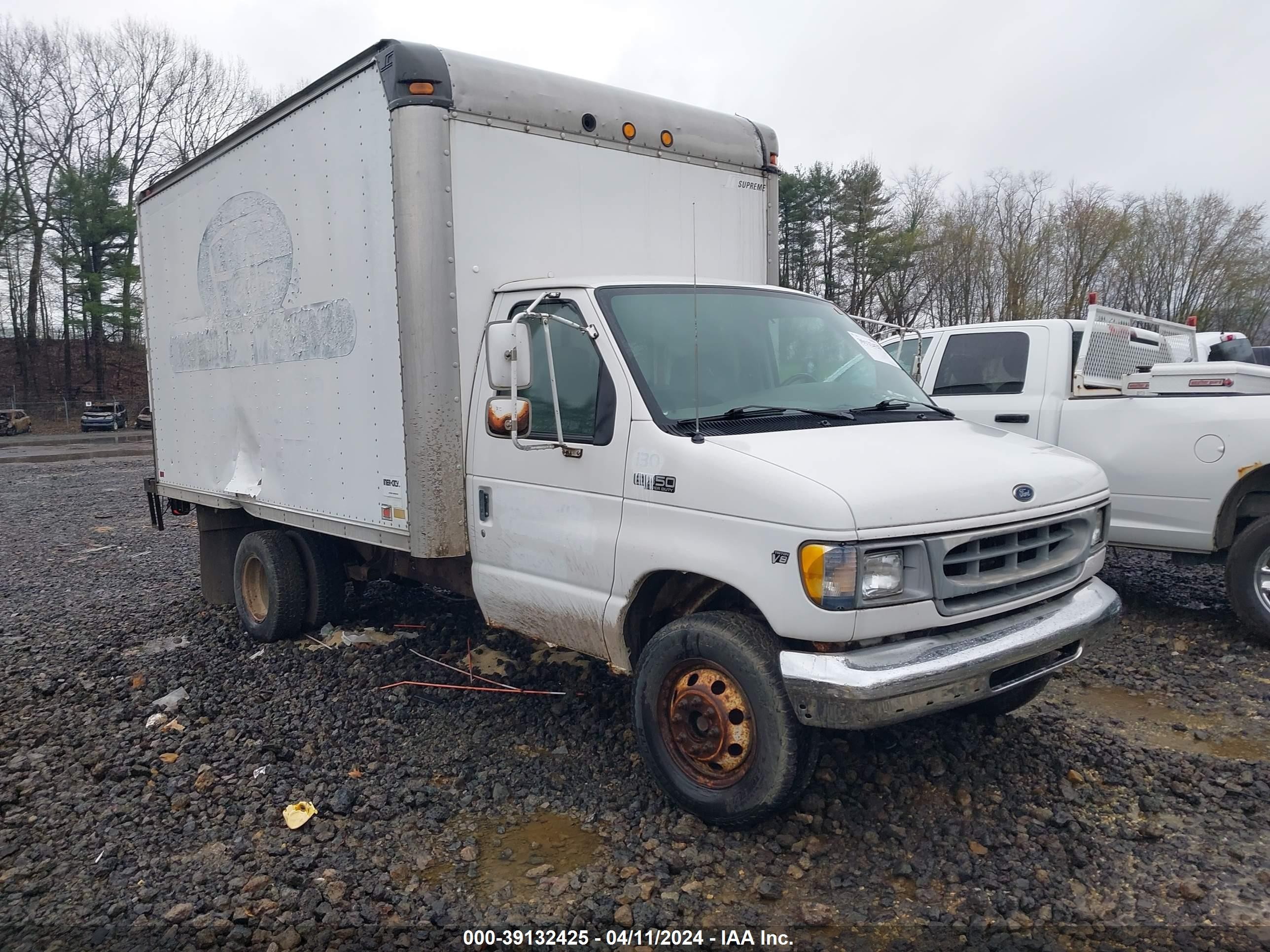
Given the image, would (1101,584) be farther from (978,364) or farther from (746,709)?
(978,364)

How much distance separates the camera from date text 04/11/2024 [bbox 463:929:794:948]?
3006 mm

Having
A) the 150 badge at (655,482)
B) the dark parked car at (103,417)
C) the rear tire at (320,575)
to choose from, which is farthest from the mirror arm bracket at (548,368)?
the dark parked car at (103,417)

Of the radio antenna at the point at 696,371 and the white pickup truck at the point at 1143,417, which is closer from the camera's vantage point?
the radio antenna at the point at 696,371

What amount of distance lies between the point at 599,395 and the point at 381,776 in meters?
2.10

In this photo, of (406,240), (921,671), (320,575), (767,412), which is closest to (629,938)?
(921,671)

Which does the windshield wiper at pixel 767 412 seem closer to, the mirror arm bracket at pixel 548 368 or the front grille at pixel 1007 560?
the mirror arm bracket at pixel 548 368

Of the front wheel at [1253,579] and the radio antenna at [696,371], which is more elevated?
the radio antenna at [696,371]

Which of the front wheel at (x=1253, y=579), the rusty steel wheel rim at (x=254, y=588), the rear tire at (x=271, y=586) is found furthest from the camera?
the rusty steel wheel rim at (x=254, y=588)

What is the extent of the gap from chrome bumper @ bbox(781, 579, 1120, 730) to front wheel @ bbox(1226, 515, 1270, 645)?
3.00 meters

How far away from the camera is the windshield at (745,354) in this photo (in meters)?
3.96

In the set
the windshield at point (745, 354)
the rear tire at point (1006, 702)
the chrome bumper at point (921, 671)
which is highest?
the windshield at point (745, 354)

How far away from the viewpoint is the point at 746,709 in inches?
136

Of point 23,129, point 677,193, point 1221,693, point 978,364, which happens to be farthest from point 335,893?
point 23,129

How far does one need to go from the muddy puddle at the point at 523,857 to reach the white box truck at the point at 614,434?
1.54ft
